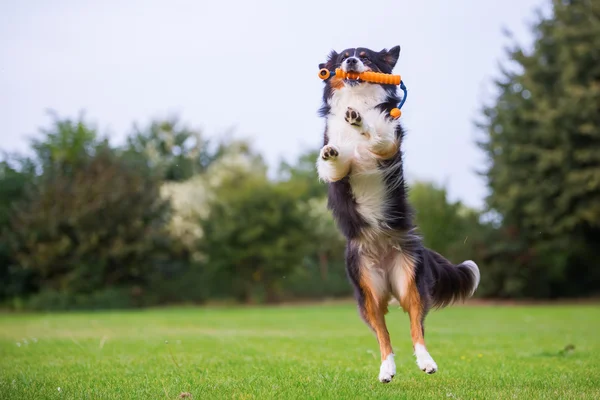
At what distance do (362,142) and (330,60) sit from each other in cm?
105

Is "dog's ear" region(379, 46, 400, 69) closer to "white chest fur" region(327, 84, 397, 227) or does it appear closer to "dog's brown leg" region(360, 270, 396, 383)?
"white chest fur" region(327, 84, 397, 227)

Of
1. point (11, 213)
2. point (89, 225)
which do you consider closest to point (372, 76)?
point (89, 225)

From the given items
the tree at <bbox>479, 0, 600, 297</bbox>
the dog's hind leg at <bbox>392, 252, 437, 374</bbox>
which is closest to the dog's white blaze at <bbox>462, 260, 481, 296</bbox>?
the dog's hind leg at <bbox>392, 252, 437, 374</bbox>

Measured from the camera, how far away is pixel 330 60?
20.2 ft

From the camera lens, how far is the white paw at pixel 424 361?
5434mm

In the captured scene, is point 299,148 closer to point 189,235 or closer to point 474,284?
point 189,235

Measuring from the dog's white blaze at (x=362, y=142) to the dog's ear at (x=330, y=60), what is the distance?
14.8 inches

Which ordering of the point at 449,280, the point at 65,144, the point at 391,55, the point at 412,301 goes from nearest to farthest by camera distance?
the point at 412,301
the point at 391,55
the point at 449,280
the point at 65,144

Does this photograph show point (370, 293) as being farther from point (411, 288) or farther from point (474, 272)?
point (474, 272)

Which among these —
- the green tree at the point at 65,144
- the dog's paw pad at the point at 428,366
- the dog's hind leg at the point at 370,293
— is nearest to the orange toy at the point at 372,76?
the dog's hind leg at the point at 370,293

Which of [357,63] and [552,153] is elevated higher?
[552,153]

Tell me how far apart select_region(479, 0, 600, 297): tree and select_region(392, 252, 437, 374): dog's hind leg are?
839 inches

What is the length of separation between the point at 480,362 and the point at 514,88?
922 inches

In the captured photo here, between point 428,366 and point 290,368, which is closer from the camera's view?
point 428,366
